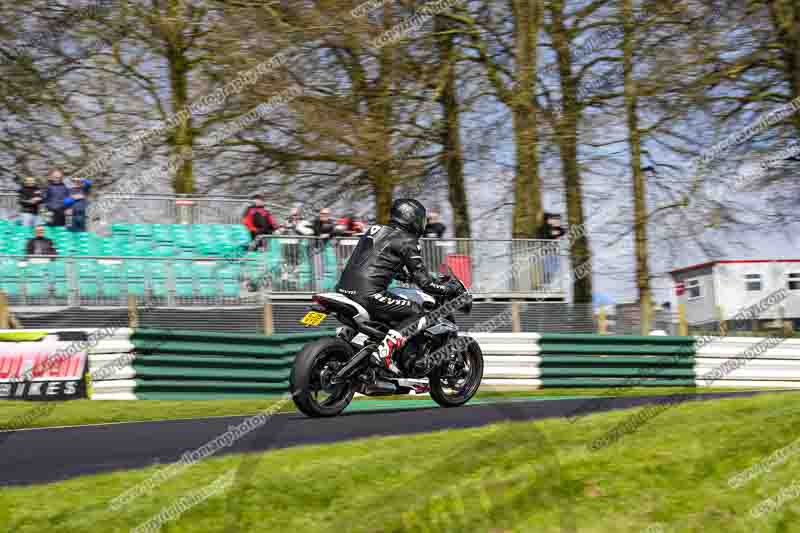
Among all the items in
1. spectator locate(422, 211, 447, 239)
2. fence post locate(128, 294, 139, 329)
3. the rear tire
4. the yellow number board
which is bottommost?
the rear tire

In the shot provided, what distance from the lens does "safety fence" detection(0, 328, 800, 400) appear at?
13805 millimetres

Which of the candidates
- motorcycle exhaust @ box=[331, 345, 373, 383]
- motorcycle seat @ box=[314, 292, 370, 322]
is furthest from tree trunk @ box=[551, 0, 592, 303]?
motorcycle exhaust @ box=[331, 345, 373, 383]

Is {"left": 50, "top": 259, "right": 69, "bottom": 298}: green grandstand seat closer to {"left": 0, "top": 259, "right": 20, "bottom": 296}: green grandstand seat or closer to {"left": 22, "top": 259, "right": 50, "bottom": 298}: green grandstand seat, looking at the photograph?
{"left": 22, "top": 259, "right": 50, "bottom": 298}: green grandstand seat

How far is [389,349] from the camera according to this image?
29.9 ft

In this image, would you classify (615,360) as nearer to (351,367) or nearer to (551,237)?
(551,237)

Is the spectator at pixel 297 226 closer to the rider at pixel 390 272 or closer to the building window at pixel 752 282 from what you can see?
the rider at pixel 390 272

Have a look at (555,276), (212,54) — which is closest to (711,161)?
(555,276)

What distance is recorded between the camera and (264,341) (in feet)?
49.5

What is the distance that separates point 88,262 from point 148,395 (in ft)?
7.88

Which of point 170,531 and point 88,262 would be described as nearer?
point 170,531

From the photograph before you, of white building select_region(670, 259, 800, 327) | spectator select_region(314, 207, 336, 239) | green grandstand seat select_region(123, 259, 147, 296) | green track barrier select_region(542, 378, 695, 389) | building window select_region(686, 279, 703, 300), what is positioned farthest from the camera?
building window select_region(686, 279, 703, 300)

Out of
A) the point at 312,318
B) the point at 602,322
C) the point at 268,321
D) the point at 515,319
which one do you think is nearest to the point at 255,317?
the point at 268,321

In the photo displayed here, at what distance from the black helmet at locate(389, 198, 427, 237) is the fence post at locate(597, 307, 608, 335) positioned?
9.22 metres

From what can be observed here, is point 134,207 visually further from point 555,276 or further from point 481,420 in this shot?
point 481,420
